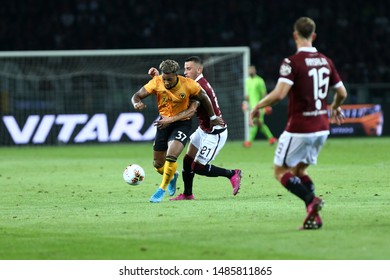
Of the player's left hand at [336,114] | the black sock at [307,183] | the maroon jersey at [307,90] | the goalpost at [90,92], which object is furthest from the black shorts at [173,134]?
the goalpost at [90,92]

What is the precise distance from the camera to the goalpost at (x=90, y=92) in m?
27.8

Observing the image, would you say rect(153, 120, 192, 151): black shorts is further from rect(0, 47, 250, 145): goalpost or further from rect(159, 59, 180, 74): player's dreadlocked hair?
rect(0, 47, 250, 145): goalpost

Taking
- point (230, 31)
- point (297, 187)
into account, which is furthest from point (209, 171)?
point (230, 31)

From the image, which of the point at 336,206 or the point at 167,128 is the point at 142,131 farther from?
the point at 336,206

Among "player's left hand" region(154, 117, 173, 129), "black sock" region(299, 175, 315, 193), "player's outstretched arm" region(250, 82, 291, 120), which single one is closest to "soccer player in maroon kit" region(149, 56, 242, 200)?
"player's left hand" region(154, 117, 173, 129)

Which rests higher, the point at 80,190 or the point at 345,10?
the point at 345,10

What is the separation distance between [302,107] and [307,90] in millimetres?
184

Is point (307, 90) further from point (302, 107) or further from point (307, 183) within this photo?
point (307, 183)

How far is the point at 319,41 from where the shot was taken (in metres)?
35.5

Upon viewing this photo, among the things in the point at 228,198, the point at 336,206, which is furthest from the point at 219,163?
the point at 336,206

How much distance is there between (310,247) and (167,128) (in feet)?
16.9

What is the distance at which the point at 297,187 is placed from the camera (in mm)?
9820

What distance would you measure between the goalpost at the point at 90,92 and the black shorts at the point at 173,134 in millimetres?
13886

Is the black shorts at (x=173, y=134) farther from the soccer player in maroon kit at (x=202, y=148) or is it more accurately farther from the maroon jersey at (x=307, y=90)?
the maroon jersey at (x=307, y=90)
